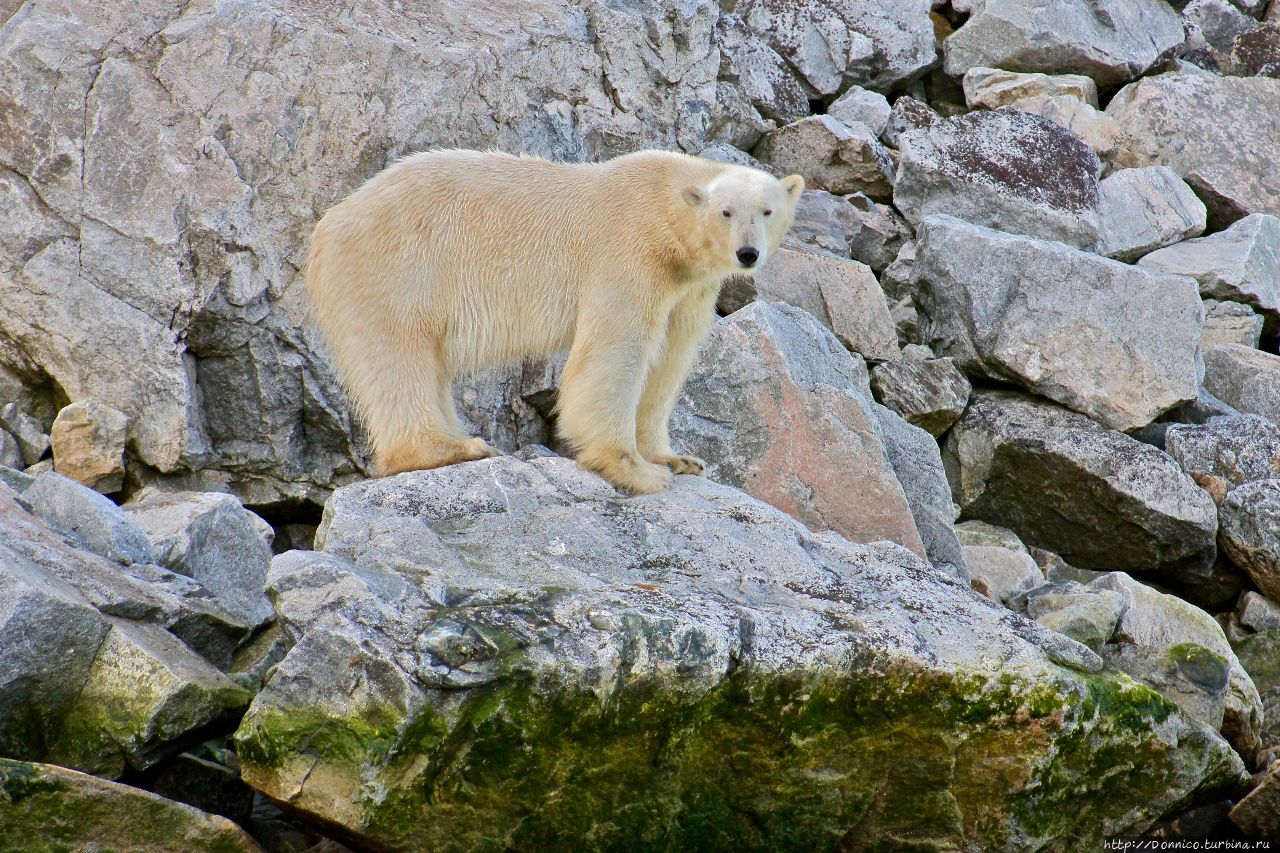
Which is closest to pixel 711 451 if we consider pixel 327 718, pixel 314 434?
pixel 314 434

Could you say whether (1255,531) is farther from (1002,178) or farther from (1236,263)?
(1002,178)

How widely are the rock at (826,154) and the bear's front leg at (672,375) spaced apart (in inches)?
228

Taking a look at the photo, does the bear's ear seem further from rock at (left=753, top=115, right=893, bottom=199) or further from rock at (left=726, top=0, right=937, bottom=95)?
rock at (left=726, top=0, right=937, bottom=95)

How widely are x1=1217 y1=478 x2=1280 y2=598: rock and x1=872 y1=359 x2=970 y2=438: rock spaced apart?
1.95 metres

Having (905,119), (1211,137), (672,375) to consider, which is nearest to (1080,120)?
(1211,137)

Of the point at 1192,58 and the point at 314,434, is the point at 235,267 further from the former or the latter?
the point at 1192,58

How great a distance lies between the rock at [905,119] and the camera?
42.4ft

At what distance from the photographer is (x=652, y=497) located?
18.9 ft

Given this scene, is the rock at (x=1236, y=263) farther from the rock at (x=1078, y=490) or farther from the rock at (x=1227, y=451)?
the rock at (x=1078, y=490)

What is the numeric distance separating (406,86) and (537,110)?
3.18 feet

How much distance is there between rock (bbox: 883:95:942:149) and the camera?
12.9 meters

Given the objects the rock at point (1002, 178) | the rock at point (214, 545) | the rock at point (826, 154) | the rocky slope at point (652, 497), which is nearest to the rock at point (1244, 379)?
the rocky slope at point (652, 497)

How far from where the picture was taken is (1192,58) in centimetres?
1559

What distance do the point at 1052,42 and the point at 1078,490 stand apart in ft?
22.3
